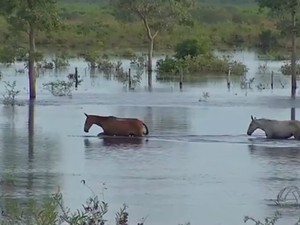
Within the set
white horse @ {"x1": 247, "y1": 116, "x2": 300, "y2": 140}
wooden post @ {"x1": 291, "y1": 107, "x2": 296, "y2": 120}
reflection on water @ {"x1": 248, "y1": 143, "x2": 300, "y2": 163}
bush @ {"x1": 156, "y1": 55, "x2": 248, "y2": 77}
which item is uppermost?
bush @ {"x1": 156, "y1": 55, "x2": 248, "y2": 77}

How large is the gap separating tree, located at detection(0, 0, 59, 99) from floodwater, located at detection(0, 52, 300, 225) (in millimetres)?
2467

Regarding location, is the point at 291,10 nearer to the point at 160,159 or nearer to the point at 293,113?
the point at 293,113

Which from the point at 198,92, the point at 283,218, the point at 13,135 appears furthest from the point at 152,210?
the point at 198,92

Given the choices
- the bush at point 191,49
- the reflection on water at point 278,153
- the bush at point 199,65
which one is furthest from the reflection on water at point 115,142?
the bush at point 191,49

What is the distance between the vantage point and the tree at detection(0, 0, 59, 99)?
116 feet

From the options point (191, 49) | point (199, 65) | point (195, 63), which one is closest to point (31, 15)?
point (195, 63)

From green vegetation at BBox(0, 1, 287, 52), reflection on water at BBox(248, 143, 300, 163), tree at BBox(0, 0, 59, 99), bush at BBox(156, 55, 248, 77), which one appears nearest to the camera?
reflection on water at BBox(248, 143, 300, 163)

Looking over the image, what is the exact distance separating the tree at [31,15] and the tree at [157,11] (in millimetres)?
19100

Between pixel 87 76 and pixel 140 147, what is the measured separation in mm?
28527

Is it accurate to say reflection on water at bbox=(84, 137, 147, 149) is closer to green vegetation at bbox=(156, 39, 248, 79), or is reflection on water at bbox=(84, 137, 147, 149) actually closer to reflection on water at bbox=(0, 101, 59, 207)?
reflection on water at bbox=(0, 101, 59, 207)

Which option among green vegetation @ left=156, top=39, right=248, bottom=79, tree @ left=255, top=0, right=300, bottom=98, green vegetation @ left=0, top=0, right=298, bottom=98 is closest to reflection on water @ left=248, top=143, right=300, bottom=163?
green vegetation @ left=0, top=0, right=298, bottom=98

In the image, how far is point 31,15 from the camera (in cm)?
3516

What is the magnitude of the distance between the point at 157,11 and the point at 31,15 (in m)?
21.9

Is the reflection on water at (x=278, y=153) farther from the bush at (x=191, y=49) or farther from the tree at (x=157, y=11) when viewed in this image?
the bush at (x=191, y=49)
